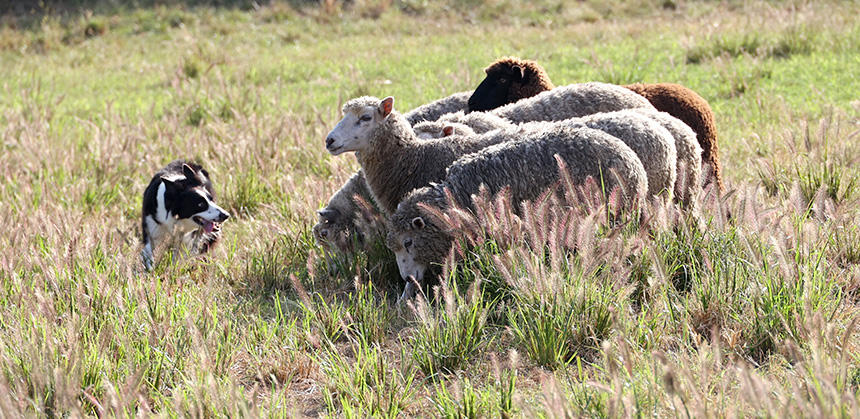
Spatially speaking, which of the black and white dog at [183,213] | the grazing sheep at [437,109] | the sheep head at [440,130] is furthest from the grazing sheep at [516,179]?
the grazing sheep at [437,109]

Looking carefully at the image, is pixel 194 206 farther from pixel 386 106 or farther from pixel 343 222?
pixel 386 106

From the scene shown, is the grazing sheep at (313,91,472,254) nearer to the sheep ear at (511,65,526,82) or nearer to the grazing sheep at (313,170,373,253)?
the grazing sheep at (313,170,373,253)

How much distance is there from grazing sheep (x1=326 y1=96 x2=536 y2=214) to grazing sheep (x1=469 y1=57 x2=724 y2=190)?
5.45 feet

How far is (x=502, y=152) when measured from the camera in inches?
193

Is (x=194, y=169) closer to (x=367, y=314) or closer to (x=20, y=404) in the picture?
(x=367, y=314)

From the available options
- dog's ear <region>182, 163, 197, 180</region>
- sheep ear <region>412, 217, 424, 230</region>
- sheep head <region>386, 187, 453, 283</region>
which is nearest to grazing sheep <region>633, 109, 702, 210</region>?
sheep head <region>386, 187, 453, 283</region>

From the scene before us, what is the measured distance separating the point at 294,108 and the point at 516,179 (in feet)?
22.9

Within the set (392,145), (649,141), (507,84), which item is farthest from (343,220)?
(507,84)

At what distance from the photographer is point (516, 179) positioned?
479 cm

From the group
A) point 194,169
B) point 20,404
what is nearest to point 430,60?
point 194,169

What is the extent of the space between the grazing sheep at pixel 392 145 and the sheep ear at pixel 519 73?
197 cm

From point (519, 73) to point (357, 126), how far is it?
7.92 ft

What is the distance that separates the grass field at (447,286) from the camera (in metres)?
3.34

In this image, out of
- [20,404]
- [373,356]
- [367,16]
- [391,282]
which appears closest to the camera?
[20,404]
